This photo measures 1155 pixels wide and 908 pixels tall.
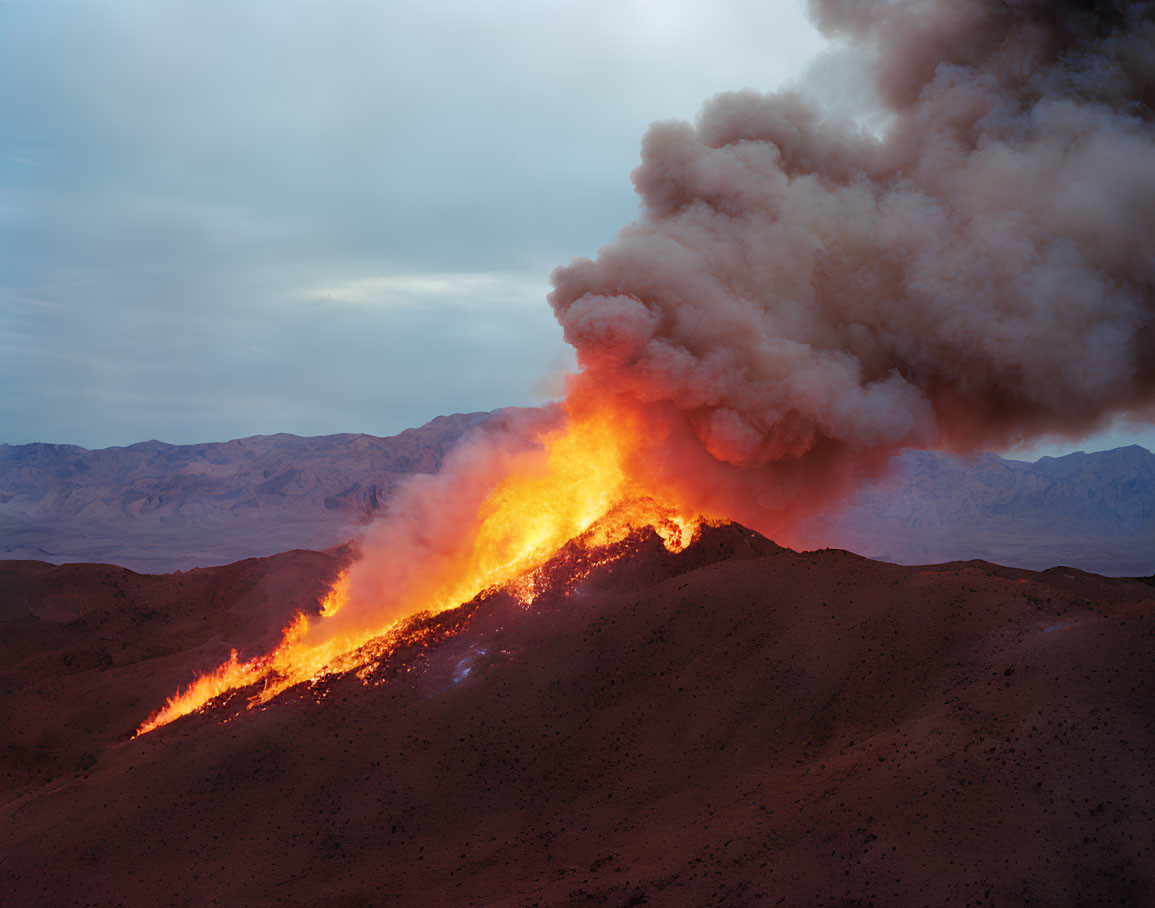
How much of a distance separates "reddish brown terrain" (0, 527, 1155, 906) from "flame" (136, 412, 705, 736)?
4.65 feet

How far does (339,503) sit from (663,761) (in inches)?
4900

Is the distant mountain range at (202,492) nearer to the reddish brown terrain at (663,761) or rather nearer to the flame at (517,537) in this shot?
the flame at (517,537)

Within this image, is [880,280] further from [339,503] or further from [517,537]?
[339,503]

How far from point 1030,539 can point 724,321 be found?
358 ft

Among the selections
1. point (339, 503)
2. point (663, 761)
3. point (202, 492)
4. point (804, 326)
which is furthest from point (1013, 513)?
point (202, 492)

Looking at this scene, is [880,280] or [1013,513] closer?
[880,280]

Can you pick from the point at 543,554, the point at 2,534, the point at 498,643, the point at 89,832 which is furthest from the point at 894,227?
the point at 2,534

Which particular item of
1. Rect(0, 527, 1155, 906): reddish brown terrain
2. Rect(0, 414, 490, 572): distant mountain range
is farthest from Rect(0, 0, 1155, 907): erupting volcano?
Rect(0, 414, 490, 572): distant mountain range

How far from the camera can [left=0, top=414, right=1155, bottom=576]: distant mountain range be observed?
119 m

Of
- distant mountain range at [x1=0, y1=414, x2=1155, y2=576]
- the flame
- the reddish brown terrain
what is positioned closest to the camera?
the reddish brown terrain

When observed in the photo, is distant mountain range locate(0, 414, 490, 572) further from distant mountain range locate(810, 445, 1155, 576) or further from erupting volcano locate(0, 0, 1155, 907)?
erupting volcano locate(0, 0, 1155, 907)

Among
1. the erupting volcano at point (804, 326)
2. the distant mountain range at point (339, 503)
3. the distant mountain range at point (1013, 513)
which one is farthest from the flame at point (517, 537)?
the distant mountain range at point (339, 503)

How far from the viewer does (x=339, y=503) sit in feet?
461

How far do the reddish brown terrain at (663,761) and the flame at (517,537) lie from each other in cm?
142
